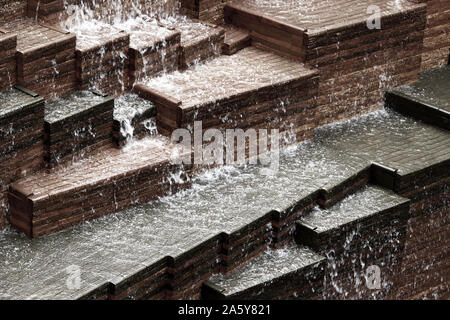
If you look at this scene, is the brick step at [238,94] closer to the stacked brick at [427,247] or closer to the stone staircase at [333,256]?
the stone staircase at [333,256]

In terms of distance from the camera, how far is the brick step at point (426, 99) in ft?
31.2

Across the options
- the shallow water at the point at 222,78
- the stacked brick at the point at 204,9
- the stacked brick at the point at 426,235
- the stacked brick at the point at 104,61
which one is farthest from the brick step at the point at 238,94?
the stacked brick at the point at 426,235

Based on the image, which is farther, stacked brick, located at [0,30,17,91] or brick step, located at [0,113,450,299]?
stacked brick, located at [0,30,17,91]

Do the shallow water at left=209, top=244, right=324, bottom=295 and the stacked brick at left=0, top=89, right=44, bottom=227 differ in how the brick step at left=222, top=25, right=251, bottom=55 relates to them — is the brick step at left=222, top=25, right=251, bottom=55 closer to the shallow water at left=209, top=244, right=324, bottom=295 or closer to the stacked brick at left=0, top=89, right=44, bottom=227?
the shallow water at left=209, top=244, right=324, bottom=295

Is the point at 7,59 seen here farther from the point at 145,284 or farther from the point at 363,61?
the point at 363,61

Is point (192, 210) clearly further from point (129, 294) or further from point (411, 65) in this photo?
point (411, 65)

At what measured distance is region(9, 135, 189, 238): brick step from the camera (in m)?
7.40

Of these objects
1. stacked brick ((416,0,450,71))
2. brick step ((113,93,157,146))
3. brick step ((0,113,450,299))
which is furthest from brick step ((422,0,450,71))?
brick step ((113,93,157,146))

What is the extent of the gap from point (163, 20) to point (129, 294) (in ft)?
9.88

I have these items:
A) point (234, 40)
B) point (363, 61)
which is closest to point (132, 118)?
point (234, 40)

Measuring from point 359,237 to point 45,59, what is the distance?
2894mm

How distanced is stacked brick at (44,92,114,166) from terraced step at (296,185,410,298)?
5.68 ft

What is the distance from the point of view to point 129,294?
280 inches
